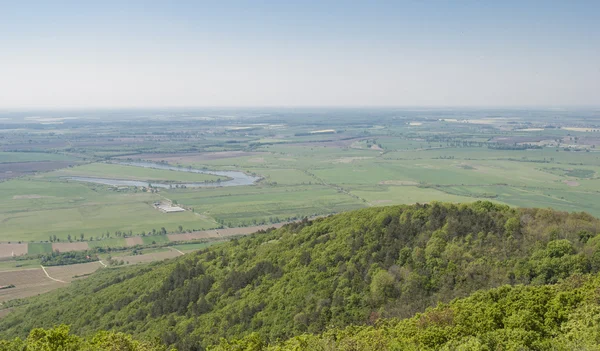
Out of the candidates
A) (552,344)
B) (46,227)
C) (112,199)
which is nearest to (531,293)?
(552,344)

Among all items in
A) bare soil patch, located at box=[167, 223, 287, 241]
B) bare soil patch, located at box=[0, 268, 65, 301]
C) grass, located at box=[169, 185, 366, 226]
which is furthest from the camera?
grass, located at box=[169, 185, 366, 226]

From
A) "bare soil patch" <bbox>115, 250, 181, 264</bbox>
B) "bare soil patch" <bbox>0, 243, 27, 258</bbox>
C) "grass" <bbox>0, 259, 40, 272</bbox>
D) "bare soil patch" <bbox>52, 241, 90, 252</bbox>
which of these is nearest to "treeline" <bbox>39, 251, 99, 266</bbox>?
"grass" <bbox>0, 259, 40, 272</bbox>

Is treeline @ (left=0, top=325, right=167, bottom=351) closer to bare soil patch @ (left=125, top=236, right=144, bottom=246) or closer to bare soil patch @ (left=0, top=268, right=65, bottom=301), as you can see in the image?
bare soil patch @ (left=0, top=268, right=65, bottom=301)

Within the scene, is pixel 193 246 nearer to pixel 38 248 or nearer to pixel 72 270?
pixel 72 270

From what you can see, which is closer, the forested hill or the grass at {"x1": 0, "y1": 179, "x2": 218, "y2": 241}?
the forested hill

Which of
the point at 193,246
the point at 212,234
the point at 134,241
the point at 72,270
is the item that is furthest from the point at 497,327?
the point at 134,241

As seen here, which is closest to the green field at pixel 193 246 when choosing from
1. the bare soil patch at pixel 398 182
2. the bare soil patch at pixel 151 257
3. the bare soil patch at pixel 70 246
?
the bare soil patch at pixel 151 257
